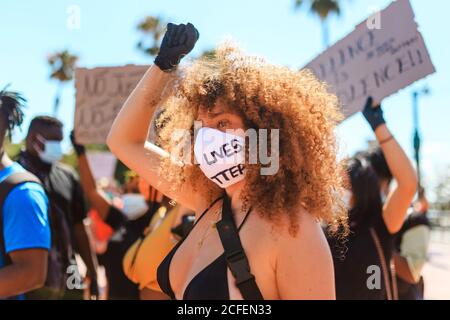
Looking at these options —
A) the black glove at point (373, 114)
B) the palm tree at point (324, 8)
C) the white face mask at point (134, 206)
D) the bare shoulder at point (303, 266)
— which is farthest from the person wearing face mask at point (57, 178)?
the palm tree at point (324, 8)

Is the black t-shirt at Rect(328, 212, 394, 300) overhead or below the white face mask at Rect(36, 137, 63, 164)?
below

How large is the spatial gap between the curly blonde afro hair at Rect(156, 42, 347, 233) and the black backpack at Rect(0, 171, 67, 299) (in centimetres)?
104

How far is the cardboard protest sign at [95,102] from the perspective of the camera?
4746mm

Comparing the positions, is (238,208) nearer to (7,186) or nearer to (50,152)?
(7,186)

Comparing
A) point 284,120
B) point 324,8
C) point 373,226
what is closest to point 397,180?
point 373,226

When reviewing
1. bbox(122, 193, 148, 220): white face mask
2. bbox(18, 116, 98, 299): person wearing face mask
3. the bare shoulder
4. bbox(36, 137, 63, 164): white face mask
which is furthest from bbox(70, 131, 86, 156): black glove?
the bare shoulder

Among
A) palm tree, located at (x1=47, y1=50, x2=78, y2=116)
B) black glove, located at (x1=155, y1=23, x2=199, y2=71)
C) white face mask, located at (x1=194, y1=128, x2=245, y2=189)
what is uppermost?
palm tree, located at (x1=47, y1=50, x2=78, y2=116)

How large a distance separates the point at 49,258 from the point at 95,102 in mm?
1797

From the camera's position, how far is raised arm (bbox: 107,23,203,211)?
2191 millimetres

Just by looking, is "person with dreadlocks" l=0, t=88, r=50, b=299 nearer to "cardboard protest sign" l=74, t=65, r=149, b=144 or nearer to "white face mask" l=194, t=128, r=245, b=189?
"white face mask" l=194, t=128, r=245, b=189

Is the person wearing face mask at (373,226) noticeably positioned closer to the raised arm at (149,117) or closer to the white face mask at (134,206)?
the raised arm at (149,117)

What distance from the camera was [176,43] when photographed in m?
2.20
